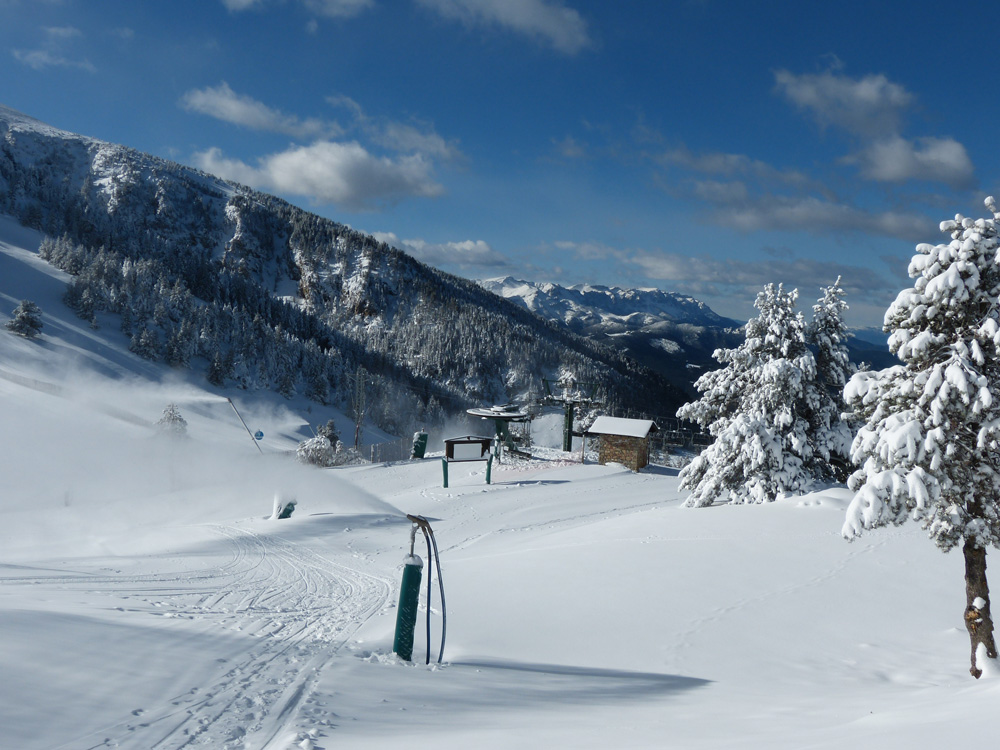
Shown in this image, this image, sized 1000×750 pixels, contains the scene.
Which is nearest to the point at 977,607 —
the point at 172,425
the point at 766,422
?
the point at 766,422

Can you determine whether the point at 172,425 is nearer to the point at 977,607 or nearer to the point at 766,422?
the point at 766,422

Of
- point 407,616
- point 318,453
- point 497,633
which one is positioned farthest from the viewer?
point 318,453

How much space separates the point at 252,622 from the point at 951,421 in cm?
1063

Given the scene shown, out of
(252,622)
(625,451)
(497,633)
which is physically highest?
(625,451)

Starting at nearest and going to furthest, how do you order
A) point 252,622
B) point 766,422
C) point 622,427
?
point 252,622
point 766,422
point 622,427

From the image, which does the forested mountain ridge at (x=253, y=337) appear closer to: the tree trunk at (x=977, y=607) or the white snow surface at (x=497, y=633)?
the white snow surface at (x=497, y=633)

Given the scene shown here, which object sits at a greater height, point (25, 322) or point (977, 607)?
point (25, 322)

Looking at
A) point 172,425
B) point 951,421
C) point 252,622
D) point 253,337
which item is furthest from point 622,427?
point 253,337

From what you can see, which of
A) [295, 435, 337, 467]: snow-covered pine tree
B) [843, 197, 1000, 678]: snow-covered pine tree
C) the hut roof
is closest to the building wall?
the hut roof

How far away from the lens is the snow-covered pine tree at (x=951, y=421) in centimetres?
809

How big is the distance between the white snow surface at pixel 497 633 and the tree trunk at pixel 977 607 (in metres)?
0.55

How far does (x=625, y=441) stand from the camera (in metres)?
35.7

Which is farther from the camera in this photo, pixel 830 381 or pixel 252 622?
pixel 830 381

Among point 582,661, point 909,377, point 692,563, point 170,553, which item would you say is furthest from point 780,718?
point 170,553
